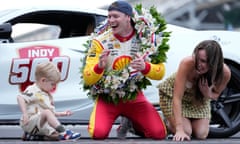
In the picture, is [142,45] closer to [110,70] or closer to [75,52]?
[110,70]

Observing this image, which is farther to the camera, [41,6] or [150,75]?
[41,6]

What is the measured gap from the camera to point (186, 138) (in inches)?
304

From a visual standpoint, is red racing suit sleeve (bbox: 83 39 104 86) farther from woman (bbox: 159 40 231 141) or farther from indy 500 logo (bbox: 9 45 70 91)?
indy 500 logo (bbox: 9 45 70 91)

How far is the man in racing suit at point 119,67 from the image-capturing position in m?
7.64

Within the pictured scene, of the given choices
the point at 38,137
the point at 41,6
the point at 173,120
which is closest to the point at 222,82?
the point at 173,120

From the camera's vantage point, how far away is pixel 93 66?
761cm

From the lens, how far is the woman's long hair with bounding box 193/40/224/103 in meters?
7.62

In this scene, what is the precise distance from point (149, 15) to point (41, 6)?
6.72 feet

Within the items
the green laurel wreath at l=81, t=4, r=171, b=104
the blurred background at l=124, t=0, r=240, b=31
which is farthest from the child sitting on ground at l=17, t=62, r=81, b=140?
the blurred background at l=124, t=0, r=240, b=31

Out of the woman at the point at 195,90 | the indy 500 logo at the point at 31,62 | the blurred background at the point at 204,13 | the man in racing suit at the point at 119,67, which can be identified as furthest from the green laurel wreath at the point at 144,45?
the blurred background at the point at 204,13

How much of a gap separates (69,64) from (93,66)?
1.66m

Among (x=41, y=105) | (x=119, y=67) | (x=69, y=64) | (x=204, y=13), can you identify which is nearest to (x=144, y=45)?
(x=119, y=67)

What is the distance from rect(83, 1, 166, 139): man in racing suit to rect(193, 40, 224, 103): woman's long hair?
39 cm

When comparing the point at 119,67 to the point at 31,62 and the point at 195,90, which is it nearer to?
the point at 195,90
